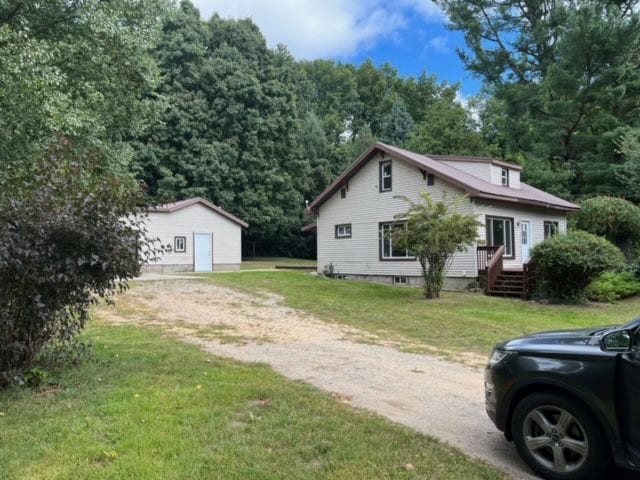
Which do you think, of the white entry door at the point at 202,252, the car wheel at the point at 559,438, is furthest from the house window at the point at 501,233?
the car wheel at the point at 559,438

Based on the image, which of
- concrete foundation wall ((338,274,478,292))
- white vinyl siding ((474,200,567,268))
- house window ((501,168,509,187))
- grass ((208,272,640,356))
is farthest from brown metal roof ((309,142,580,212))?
grass ((208,272,640,356))

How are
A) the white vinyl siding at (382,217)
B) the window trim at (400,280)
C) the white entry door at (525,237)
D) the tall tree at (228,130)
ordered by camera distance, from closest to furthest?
1. the white vinyl siding at (382,217)
2. the window trim at (400,280)
3. the white entry door at (525,237)
4. the tall tree at (228,130)

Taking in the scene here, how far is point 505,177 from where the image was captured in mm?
20922

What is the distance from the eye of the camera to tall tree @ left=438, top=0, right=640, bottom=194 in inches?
1017

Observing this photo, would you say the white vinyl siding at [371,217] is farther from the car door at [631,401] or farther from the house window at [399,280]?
the car door at [631,401]

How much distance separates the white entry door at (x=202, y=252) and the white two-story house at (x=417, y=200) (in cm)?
662

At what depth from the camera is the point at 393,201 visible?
20016 millimetres

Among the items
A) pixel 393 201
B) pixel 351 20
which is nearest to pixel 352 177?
pixel 393 201

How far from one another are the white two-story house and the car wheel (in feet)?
44.4

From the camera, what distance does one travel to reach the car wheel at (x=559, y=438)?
3.32m

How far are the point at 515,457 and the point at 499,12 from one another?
36032 mm

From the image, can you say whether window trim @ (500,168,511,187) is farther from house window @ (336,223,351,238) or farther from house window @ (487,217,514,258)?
house window @ (336,223,351,238)

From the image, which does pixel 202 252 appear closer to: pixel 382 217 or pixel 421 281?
pixel 382 217

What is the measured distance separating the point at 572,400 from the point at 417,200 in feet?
52.7
